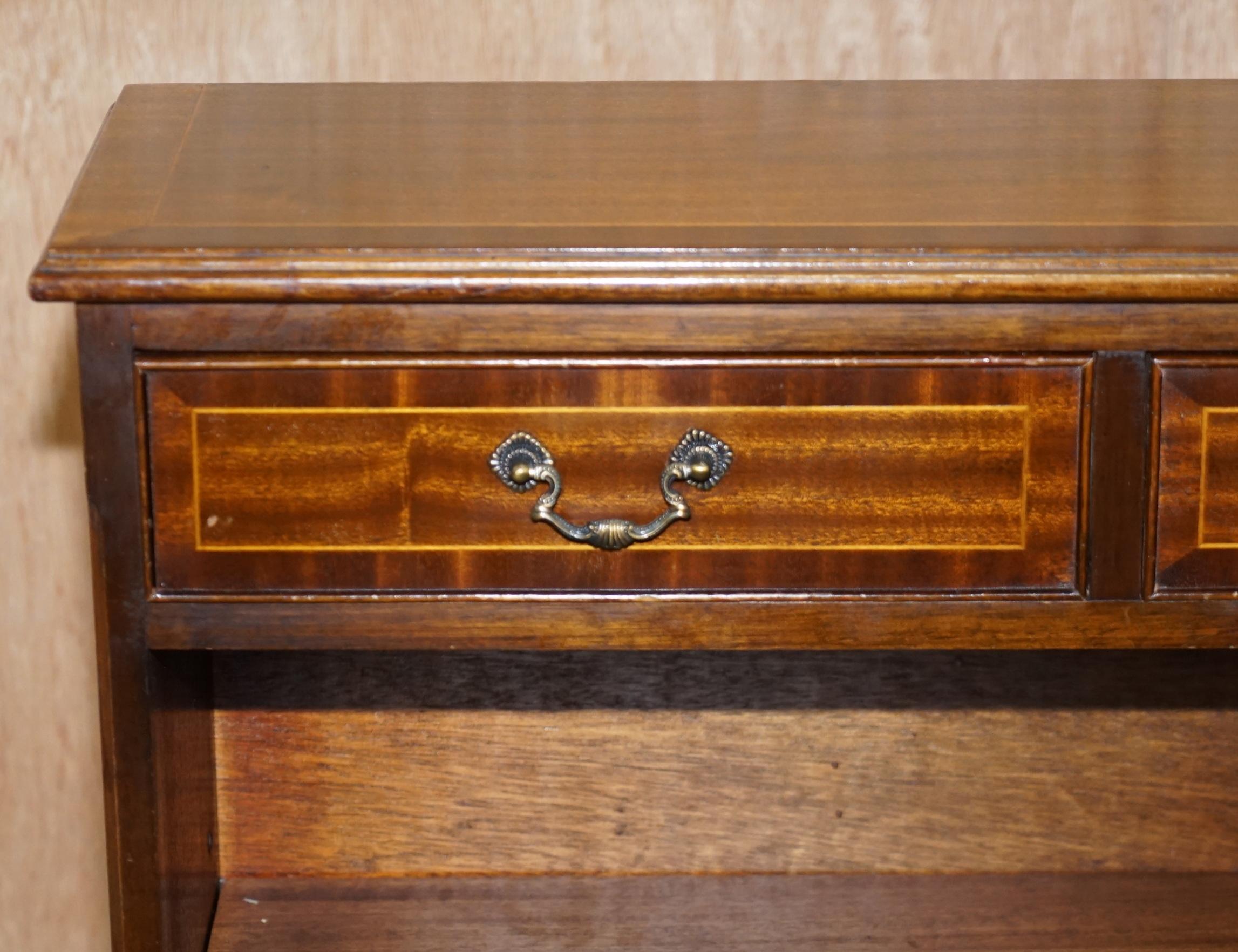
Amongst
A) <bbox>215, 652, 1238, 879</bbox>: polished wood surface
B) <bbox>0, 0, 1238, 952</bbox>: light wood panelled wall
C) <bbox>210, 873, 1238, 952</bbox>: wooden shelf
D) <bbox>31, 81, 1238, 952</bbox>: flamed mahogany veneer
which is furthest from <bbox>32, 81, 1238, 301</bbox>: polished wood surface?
<bbox>210, 873, 1238, 952</bbox>: wooden shelf

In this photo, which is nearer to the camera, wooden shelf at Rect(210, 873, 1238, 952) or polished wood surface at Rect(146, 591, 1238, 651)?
polished wood surface at Rect(146, 591, 1238, 651)

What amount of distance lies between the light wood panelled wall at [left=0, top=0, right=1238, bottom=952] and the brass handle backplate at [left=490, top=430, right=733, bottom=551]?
1.95 feet

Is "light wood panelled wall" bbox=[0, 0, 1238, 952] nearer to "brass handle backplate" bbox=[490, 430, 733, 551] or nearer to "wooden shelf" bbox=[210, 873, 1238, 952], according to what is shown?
"wooden shelf" bbox=[210, 873, 1238, 952]

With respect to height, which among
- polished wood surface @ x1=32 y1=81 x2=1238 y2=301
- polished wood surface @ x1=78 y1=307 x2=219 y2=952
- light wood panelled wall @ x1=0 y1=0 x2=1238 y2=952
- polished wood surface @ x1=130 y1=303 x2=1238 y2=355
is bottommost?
polished wood surface @ x1=78 y1=307 x2=219 y2=952

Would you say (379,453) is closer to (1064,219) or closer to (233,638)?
(233,638)

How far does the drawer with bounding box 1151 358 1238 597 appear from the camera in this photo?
91 cm

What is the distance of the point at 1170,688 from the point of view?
1433 mm

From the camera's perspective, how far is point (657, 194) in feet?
3.34

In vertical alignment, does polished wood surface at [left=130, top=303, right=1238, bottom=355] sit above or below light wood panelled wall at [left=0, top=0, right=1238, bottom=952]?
below

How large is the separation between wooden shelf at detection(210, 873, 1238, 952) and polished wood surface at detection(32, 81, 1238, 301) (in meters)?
0.66

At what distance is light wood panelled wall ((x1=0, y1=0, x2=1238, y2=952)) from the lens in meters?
1.38

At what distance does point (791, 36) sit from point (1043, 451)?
A: 63cm

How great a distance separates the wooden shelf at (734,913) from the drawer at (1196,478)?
1.65 feet

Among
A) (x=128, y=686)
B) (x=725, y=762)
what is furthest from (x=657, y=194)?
(x=725, y=762)
